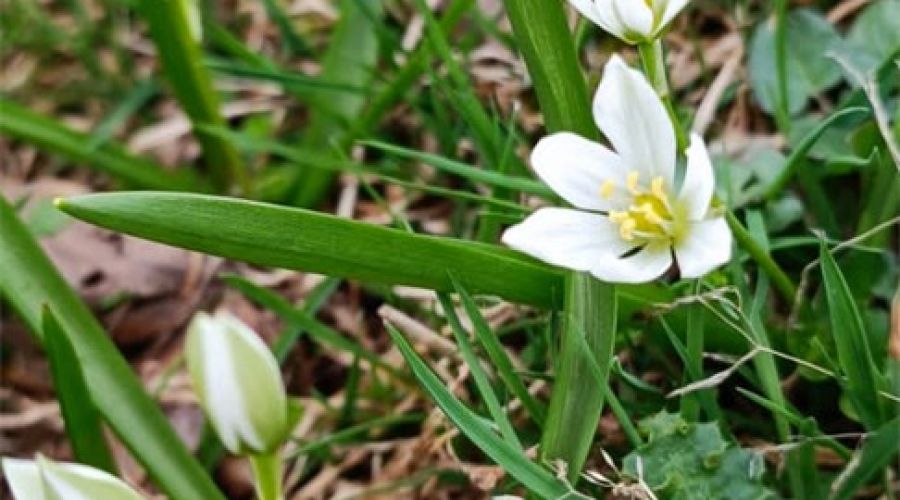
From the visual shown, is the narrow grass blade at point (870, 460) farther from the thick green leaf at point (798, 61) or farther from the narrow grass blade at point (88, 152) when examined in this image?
the narrow grass blade at point (88, 152)

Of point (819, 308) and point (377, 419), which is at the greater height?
point (819, 308)

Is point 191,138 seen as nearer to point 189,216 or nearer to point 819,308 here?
point 189,216

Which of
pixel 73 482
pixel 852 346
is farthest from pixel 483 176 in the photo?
pixel 73 482

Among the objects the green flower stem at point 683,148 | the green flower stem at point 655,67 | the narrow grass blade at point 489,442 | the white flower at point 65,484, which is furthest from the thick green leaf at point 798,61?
the white flower at point 65,484

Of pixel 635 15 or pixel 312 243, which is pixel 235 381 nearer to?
pixel 312 243

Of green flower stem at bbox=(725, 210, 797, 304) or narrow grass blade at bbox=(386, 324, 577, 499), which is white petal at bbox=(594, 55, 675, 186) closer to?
green flower stem at bbox=(725, 210, 797, 304)

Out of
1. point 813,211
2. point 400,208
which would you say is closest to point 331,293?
point 400,208
